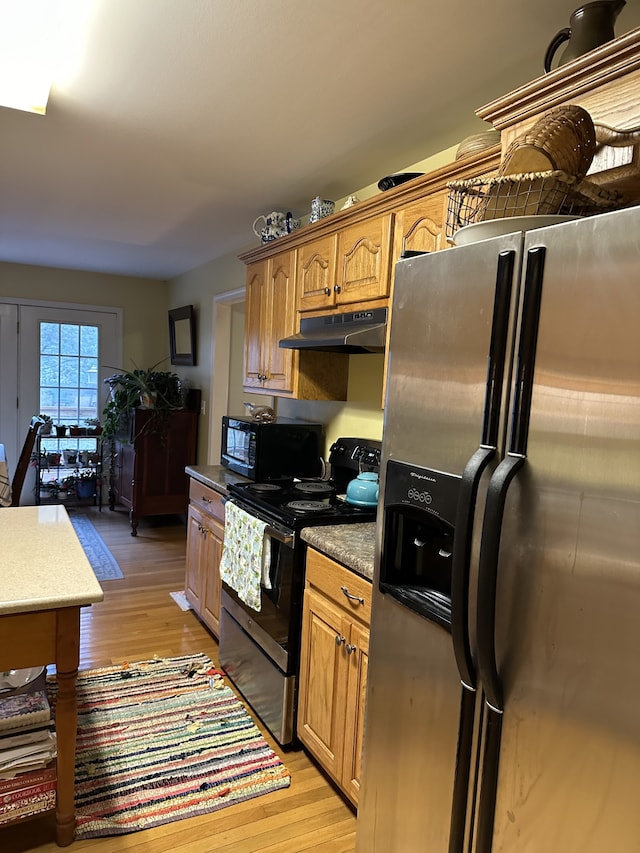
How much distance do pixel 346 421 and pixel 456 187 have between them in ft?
6.01

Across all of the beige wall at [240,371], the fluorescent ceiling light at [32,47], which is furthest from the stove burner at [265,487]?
the fluorescent ceiling light at [32,47]

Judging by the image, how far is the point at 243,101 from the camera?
2.12m

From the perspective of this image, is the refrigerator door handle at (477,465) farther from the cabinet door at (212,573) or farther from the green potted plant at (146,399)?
the green potted plant at (146,399)

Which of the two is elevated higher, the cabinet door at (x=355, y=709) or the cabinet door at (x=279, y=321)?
the cabinet door at (x=279, y=321)

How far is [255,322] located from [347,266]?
3.34ft

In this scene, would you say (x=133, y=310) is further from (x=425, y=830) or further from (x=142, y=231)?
(x=425, y=830)

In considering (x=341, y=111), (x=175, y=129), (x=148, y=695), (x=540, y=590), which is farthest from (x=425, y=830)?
(x=175, y=129)

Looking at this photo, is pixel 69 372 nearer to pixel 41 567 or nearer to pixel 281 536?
pixel 281 536

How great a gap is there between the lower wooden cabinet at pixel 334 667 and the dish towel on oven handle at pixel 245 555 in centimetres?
26

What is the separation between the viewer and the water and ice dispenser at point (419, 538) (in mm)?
1216

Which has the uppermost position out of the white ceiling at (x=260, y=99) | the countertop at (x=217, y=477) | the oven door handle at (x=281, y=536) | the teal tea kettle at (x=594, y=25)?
the white ceiling at (x=260, y=99)

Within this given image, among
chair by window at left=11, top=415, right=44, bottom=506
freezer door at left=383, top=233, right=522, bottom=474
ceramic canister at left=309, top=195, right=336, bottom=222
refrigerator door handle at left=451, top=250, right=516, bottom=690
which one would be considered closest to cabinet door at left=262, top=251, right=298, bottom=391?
ceramic canister at left=309, top=195, right=336, bottom=222

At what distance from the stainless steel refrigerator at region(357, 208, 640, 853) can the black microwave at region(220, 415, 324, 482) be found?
5.44ft

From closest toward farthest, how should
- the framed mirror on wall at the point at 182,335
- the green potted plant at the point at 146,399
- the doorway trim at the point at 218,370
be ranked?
the doorway trim at the point at 218,370, the green potted plant at the point at 146,399, the framed mirror on wall at the point at 182,335
